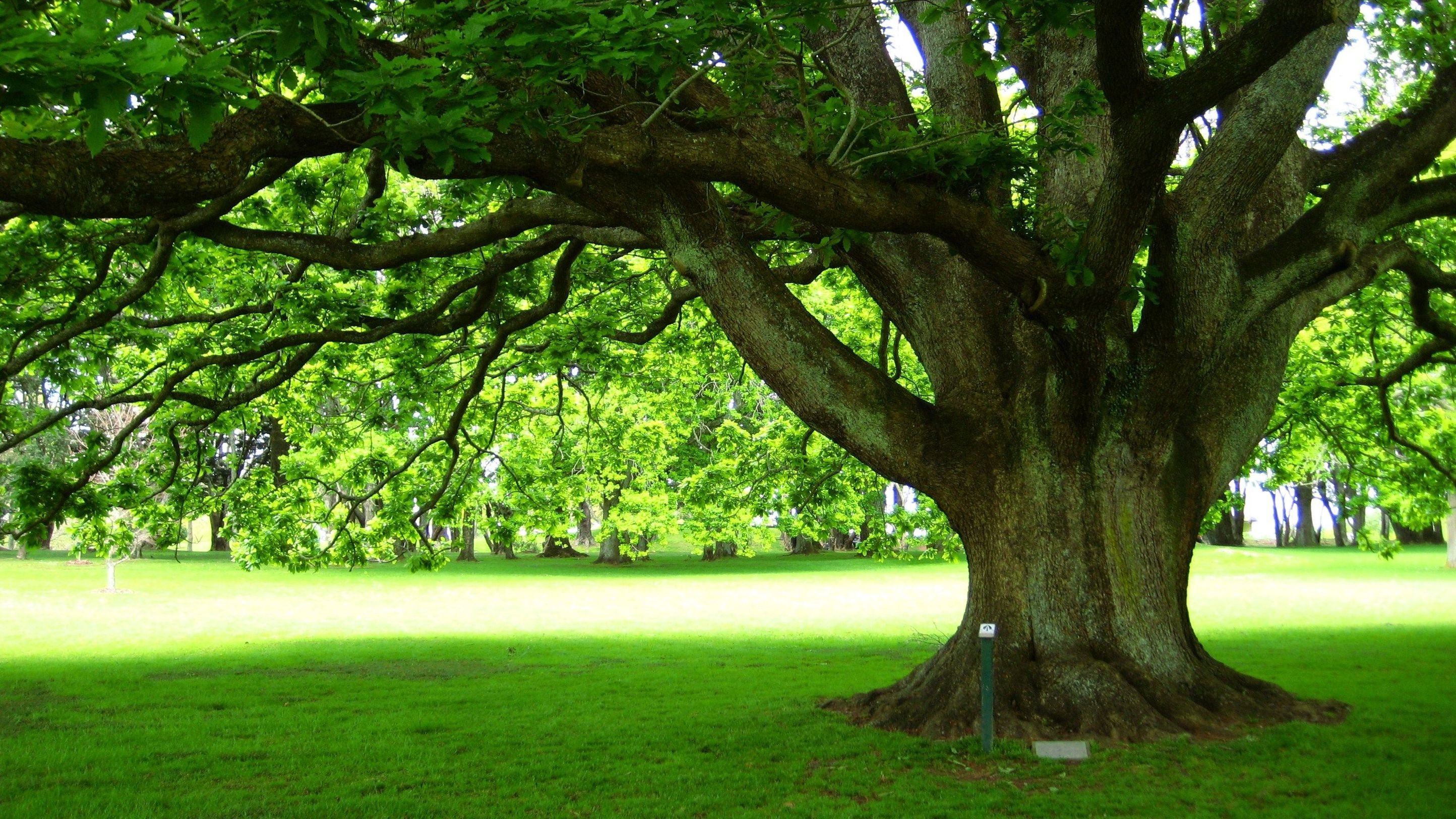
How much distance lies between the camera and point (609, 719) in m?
10.4

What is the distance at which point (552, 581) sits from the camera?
33625 millimetres

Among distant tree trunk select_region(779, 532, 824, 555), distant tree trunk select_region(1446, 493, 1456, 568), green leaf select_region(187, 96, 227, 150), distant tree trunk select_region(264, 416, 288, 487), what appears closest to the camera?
green leaf select_region(187, 96, 227, 150)

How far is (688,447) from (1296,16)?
3281 cm

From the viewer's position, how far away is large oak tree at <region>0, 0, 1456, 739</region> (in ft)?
18.2

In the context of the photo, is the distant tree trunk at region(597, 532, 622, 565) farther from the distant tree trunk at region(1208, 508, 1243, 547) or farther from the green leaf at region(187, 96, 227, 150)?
the green leaf at region(187, 96, 227, 150)

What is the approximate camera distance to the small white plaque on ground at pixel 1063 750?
771 cm

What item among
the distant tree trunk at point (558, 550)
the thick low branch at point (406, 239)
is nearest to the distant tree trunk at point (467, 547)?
the distant tree trunk at point (558, 550)

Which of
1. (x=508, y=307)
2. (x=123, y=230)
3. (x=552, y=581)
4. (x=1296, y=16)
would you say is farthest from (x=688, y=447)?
(x=1296, y=16)

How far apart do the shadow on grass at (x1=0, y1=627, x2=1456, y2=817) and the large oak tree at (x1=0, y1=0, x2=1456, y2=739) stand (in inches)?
32.3

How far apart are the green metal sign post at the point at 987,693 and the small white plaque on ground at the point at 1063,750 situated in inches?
13.8

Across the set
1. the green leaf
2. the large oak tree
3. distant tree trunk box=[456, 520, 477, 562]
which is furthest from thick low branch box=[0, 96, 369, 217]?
distant tree trunk box=[456, 520, 477, 562]

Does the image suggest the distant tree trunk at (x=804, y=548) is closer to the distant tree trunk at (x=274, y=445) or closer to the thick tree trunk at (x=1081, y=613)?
the distant tree trunk at (x=274, y=445)

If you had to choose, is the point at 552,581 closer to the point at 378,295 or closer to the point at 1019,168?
the point at 378,295

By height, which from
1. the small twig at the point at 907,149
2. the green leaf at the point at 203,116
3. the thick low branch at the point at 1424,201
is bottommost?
the green leaf at the point at 203,116
